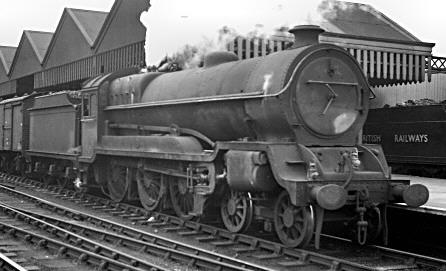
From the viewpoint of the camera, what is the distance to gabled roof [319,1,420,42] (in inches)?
629

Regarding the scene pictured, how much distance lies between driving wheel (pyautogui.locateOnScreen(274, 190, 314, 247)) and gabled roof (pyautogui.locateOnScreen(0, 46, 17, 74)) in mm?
30979

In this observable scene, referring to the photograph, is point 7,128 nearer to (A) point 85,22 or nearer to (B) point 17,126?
(B) point 17,126

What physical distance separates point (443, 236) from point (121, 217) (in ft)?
18.7

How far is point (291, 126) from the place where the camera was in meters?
7.83

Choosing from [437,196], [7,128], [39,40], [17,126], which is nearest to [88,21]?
[39,40]

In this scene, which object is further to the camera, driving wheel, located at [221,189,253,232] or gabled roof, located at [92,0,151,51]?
gabled roof, located at [92,0,151,51]

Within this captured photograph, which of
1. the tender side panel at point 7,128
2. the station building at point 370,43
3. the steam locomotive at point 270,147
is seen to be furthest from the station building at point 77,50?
the steam locomotive at point 270,147

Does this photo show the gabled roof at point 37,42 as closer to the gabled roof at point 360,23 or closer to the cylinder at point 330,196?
the gabled roof at point 360,23

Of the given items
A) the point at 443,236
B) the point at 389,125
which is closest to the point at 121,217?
the point at 443,236

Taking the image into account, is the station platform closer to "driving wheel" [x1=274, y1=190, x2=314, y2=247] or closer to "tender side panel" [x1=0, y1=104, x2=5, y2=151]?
"driving wheel" [x1=274, y1=190, x2=314, y2=247]

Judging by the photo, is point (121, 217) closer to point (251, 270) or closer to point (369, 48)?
point (251, 270)

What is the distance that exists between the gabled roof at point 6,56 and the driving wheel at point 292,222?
1220 inches

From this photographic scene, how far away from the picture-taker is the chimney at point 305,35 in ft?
27.2

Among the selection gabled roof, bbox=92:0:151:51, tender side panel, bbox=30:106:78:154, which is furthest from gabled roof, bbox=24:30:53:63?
tender side panel, bbox=30:106:78:154
